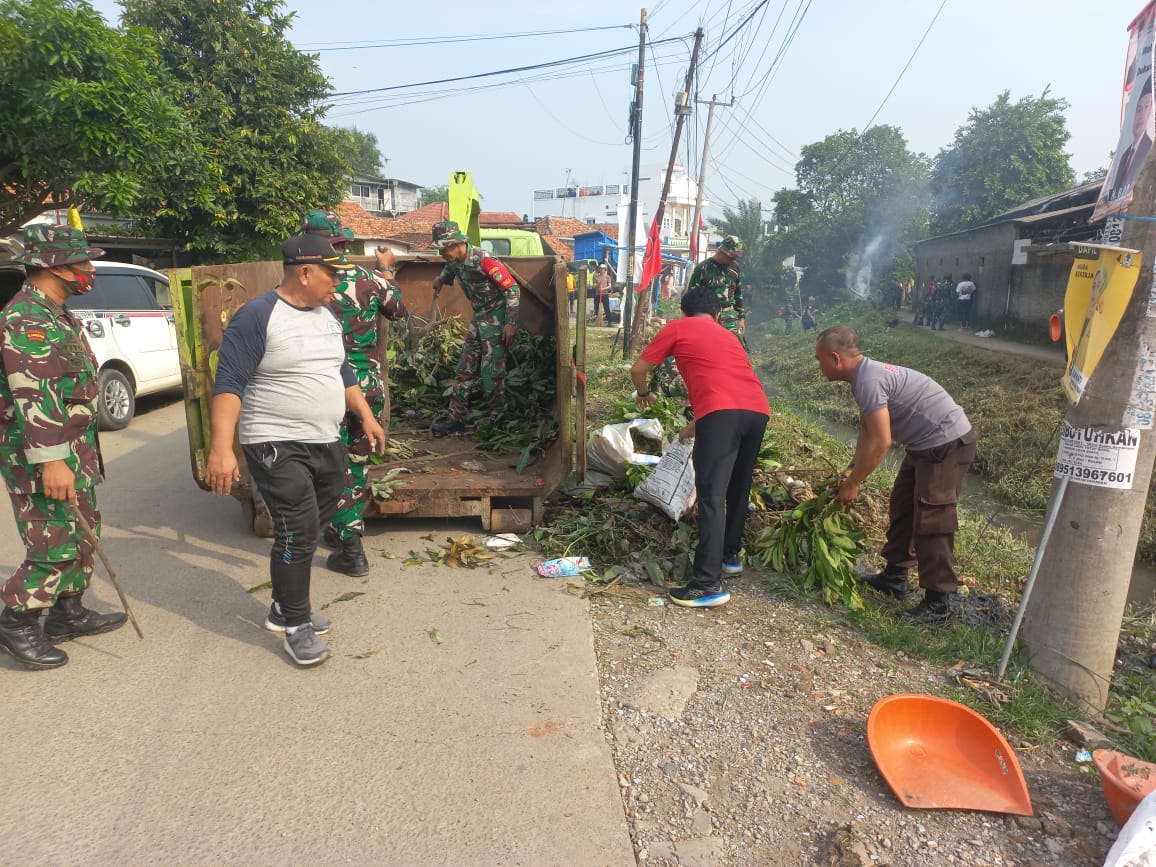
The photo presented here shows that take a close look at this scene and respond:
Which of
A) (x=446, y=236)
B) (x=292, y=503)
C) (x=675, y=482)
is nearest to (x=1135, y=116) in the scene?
(x=675, y=482)

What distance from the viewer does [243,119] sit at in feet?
49.4

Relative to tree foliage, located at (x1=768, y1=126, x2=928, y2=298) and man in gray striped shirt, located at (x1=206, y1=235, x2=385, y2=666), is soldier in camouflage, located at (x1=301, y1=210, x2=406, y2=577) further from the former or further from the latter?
tree foliage, located at (x1=768, y1=126, x2=928, y2=298)

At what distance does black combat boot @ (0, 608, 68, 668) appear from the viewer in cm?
319

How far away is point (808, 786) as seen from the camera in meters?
2.60

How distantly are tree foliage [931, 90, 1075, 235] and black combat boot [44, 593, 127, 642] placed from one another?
3355 cm

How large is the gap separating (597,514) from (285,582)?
2.28m

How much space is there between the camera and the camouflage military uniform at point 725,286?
7.70m

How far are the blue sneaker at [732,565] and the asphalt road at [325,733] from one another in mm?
962

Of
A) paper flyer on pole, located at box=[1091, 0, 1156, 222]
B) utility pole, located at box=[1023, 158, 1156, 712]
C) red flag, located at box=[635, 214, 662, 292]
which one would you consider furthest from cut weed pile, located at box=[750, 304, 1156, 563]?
red flag, located at box=[635, 214, 662, 292]

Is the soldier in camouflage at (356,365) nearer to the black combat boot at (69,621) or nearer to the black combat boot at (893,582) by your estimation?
the black combat boot at (69,621)

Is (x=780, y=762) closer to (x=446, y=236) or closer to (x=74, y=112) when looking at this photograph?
(x=446, y=236)

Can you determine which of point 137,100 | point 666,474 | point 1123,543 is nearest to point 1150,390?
point 1123,543

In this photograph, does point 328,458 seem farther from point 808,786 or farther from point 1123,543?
point 1123,543

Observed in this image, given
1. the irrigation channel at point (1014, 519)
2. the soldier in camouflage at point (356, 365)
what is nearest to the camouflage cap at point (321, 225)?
the soldier in camouflage at point (356, 365)
